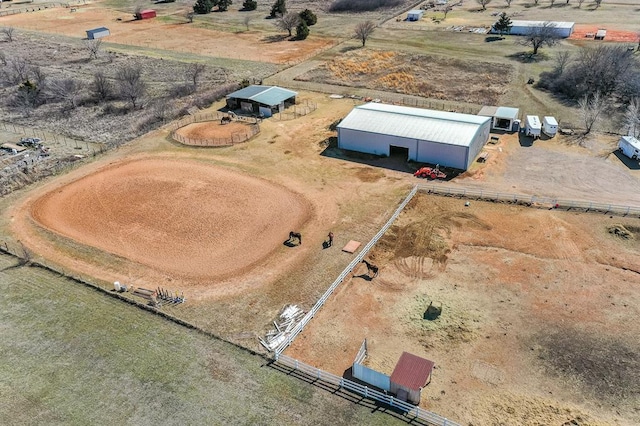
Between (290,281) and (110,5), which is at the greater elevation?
(110,5)

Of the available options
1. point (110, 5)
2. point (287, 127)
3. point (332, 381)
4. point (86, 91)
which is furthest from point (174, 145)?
point (110, 5)

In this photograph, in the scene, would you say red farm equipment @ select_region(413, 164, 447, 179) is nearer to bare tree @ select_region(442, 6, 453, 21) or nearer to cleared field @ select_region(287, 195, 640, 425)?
cleared field @ select_region(287, 195, 640, 425)

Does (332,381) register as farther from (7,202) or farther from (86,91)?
(86,91)

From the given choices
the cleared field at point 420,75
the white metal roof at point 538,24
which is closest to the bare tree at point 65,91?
the cleared field at point 420,75

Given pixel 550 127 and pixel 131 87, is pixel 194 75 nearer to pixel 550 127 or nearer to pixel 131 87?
pixel 131 87

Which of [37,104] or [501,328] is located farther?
[37,104]

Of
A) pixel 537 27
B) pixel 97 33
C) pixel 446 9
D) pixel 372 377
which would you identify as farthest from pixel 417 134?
pixel 97 33
